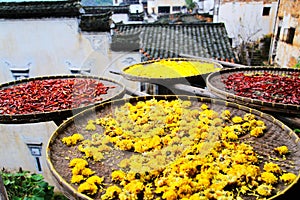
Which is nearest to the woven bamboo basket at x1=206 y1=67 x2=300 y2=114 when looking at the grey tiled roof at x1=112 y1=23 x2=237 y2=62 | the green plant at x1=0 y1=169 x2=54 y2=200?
the grey tiled roof at x1=112 y1=23 x2=237 y2=62

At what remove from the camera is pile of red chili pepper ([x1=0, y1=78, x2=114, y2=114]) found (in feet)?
9.32

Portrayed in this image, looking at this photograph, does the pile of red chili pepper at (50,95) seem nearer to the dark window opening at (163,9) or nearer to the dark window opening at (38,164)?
the dark window opening at (38,164)

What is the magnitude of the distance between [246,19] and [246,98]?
14447 millimetres

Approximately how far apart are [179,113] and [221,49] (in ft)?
15.2

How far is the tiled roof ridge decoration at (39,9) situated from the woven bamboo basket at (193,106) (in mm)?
4417

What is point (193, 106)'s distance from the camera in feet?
9.71

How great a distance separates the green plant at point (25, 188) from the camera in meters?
4.06

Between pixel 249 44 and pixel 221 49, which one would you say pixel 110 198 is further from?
pixel 249 44

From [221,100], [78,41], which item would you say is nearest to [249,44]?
[78,41]

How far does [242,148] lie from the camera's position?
2.05 m

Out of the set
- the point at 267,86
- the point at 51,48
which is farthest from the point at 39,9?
the point at 267,86

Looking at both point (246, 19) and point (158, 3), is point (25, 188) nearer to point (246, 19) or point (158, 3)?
point (246, 19)

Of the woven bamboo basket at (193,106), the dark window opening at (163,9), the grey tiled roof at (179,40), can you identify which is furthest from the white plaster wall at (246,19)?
the dark window opening at (163,9)

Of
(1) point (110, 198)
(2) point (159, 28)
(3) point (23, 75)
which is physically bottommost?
(3) point (23, 75)
